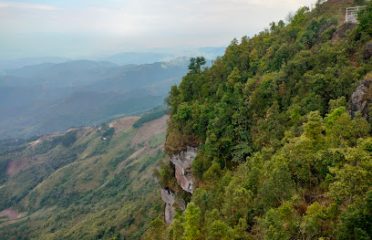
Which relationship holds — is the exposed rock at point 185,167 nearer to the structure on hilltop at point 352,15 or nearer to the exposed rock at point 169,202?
the exposed rock at point 169,202

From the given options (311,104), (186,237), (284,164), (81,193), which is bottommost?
(81,193)

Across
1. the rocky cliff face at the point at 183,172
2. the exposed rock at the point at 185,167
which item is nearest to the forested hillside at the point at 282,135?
the rocky cliff face at the point at 183,172

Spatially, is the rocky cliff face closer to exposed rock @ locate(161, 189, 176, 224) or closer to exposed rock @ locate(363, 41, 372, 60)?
exposed rock @ locate(161, 189, 176, 224)

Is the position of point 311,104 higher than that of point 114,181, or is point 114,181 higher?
point 311,104

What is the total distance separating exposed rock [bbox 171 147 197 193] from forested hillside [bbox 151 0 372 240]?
1.05m

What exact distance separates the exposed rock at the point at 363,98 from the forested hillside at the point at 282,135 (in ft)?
0.28

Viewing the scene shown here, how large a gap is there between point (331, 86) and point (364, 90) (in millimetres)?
4091

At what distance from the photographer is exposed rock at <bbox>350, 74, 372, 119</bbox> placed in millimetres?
31255

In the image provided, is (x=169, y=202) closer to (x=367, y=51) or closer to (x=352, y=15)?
(x=352, y=15)

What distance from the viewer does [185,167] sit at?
52500 millimetres

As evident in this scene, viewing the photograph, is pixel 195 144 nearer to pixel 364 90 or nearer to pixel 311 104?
pixel 311 104

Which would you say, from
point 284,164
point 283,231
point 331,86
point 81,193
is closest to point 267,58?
point 331,86

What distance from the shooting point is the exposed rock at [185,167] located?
51453 millimetres

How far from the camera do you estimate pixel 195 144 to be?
51.8 m
